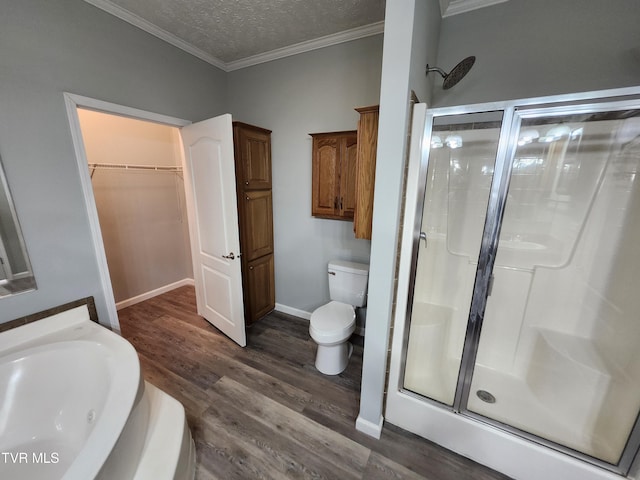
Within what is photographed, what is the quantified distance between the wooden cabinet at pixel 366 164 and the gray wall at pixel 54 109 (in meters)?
1.73

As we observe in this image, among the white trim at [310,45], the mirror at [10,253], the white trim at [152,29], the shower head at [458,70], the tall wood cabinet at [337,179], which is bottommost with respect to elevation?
the mirror at [10,253]

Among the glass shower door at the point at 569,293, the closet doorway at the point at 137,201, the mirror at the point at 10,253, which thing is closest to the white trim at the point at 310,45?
the closet doorway at the point at 137,201

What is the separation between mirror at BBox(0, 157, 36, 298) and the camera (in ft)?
4.37

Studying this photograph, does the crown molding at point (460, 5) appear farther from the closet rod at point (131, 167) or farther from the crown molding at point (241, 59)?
the closet rod at point (131, 167)

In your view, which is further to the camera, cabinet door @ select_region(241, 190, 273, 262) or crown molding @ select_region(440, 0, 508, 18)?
cabinet door @ select_region(241, 190, 273, 262)

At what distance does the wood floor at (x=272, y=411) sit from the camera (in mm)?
1313

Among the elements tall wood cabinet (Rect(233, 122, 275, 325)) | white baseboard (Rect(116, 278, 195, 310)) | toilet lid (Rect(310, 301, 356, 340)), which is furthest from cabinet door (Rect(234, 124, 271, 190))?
white baseboard (Rect(116, 278, 195, 310))

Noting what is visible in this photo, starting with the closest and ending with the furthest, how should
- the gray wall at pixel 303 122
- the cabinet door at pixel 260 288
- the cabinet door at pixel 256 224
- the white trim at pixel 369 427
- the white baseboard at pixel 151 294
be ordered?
the white trim at pixel 369 427 < the gray wall at pixel 303 122 < the cabinet door at pixel 256 224 < the cabinet door at pixel 260 288 < the white baseboard at pixel 151 294

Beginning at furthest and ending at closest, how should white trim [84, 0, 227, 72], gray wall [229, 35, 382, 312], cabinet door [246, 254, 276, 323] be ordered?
cabinet door [246, 254, 276, 323], gray wall [229, 35, 382, 312], white trim [84, 0, 227, 72]

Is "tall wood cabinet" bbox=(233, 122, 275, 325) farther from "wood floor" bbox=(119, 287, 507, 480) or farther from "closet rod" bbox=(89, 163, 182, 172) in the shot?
"closet rod" bbox=(89, 163, 182, 172)

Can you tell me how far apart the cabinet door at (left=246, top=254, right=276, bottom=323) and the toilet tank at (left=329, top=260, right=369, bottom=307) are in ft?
2.69

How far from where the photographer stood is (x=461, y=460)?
137 centimetres

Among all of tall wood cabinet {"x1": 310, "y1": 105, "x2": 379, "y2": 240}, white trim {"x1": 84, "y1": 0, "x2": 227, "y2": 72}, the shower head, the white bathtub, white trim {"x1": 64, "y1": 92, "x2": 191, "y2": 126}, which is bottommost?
the white bathtub

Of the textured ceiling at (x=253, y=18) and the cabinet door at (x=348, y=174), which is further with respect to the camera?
the cabinet door at (x=348, y=174)
